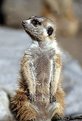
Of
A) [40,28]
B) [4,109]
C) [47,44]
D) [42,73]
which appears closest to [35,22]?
[40,28]

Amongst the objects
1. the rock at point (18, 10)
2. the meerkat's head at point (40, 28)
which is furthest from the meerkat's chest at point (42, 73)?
the rock at point (18, 10)

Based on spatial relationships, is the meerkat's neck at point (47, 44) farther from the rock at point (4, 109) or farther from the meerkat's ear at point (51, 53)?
the rock at point (4, 109)

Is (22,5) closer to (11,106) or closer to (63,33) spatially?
(63,33)

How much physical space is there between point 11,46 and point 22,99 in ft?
14.0

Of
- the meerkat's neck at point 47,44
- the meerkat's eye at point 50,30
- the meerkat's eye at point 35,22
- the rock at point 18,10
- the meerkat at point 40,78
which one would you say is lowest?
the rock at point 18,10

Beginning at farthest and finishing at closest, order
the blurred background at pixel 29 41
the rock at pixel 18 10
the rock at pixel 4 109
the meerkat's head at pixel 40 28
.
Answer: the rock at pixel 18 10 → the blurred background at pixel 29 41 → the rock at pixel 4 109 → the meerkat's head at pixel 40 28

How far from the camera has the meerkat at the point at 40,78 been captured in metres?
3.82

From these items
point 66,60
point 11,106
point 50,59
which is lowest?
point 66,60

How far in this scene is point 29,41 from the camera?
27.3 feet

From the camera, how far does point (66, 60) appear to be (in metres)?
7.50

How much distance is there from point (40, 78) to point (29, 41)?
449cm

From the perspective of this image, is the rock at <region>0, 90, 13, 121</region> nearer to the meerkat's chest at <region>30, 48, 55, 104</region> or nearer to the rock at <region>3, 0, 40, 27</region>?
the meerkat's chest at <region>30, 48, 55, 104</region>

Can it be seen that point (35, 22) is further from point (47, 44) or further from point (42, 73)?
point (42, 73)

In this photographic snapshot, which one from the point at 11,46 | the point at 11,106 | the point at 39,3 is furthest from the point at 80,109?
the point at 39,3
